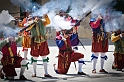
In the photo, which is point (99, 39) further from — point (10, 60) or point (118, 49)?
point (10, 60)

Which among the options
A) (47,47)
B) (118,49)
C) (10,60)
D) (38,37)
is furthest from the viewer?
(118,49)

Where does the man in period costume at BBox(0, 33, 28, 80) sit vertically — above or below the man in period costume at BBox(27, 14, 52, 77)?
below

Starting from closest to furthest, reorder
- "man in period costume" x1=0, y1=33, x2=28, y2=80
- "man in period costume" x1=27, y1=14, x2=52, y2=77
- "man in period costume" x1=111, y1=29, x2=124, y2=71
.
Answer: "man in period costume" x1=0, y1=33, x2=28, y2=80 < "man in period costume" x1=27, y1=14, x2=52, y2=77 < "man in period costume" x1=111, y1=29, x2=124, y2=71

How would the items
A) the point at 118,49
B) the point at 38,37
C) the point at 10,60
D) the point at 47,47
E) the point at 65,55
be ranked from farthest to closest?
1. the point at 118,49
2. the point at 65,55
3. the point at 47,47
4. the point at 38,37
5. the point at 10,60

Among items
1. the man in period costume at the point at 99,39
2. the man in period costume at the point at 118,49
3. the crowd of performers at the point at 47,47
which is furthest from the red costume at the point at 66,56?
the man in period costume at the point at 118,49

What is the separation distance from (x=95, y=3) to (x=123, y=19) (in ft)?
3.51

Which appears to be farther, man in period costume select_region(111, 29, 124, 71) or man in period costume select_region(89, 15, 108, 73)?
man in period costume select_region(111, 29, 124, 71)

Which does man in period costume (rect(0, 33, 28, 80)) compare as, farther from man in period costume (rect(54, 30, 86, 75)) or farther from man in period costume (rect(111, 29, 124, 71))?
man in period costume (rect(111, 29, 124, 71))

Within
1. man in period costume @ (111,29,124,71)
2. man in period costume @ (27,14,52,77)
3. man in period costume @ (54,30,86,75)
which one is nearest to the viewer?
man in period costume @ (27,14,52,77)

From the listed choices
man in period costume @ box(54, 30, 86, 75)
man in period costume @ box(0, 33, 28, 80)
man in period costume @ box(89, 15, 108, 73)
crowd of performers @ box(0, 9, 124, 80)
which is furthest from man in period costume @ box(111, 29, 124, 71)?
man in period costume @ box(0, 33, 28, 80)

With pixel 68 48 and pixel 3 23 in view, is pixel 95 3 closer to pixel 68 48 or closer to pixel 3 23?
pixel 68 48

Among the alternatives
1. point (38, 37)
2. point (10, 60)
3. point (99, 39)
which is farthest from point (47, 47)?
point (99, 39)

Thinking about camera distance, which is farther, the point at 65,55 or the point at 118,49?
the point at 118,49

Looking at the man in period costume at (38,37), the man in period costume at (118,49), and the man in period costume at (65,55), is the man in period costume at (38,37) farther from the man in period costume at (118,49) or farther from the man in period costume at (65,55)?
the man in period costume at (118,49)
